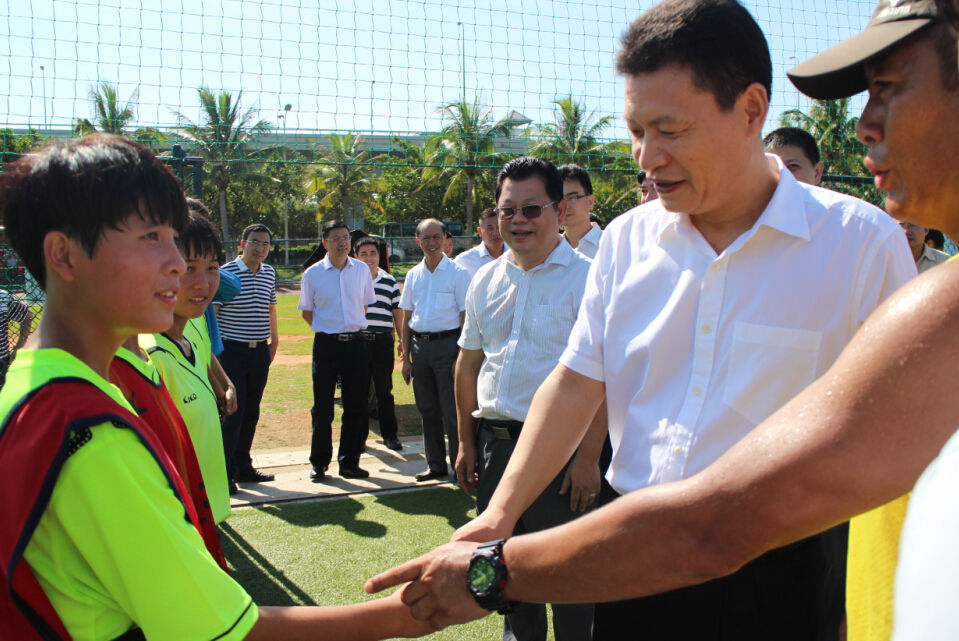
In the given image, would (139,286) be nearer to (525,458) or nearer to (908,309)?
(525,458)

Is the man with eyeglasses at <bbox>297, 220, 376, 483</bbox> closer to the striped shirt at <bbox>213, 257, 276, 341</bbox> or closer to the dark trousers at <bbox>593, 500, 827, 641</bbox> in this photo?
the striped shirt at <bbox>213, 257, 276, 341</bbox>

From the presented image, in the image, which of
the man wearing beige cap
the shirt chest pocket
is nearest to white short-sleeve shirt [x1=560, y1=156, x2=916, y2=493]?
the shirt chest pocket

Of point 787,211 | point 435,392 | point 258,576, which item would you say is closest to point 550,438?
point 787,211

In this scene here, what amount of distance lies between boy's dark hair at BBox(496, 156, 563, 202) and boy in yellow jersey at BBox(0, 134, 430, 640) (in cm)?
249

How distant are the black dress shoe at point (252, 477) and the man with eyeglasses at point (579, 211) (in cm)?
332

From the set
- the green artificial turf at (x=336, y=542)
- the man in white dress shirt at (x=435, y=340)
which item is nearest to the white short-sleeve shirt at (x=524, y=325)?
the green artificial turf at (x=336, y=542)

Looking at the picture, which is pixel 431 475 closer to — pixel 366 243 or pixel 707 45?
pixel 366 243

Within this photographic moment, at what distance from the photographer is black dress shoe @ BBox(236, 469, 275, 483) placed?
6332 mm

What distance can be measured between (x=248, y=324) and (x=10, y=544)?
222 inches

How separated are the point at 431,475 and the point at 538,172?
3.48m

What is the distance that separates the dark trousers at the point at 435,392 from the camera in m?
6.51

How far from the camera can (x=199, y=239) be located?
10.6 feet

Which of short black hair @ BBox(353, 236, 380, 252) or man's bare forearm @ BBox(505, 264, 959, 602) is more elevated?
short black hair @ BBox(353, 236, 380, 252)

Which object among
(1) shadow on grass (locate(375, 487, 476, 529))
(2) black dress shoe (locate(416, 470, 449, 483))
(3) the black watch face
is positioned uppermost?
(3) the black watch face
